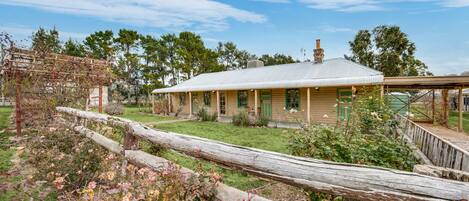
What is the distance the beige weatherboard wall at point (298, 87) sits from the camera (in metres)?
10.9

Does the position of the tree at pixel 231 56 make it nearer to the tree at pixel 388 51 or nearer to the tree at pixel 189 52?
the tree at pixel 189 52

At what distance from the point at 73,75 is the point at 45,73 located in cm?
79

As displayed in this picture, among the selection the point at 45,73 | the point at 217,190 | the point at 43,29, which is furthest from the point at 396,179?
the point at 43,29

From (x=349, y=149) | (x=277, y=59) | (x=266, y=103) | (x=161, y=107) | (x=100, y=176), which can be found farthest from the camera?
(x=277, y=59)

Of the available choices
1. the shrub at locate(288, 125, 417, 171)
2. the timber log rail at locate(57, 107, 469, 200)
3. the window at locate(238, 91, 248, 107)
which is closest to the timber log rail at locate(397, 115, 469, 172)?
the shrub at locate(288, 125, 417, 171)

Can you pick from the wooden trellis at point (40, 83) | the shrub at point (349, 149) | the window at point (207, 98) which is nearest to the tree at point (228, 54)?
the window at point (207, 98)

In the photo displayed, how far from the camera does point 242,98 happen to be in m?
15.2

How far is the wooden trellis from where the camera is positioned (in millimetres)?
7656

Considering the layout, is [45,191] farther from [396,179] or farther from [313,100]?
[313,100]

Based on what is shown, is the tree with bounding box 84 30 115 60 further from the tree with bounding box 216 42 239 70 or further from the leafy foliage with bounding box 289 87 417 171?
the leafy foliage with bounding box 289 87 417 171

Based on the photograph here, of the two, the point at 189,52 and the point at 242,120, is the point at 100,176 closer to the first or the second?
the point at 242,120

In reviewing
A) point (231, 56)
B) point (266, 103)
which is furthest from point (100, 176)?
point (231, 56)

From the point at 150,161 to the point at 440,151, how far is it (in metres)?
4.65

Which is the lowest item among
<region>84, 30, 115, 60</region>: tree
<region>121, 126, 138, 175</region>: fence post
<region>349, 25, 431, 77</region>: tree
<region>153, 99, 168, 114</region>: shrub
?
<region>153, 99, 168, 114</region>: shrub
